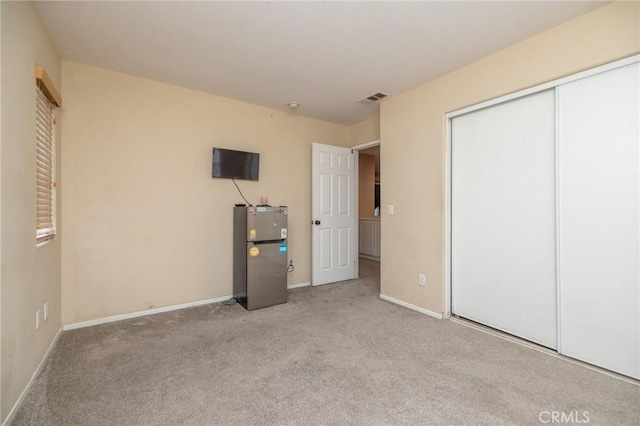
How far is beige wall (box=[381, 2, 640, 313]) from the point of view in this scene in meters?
2.02

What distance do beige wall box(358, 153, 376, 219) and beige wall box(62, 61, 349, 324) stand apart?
3.59m

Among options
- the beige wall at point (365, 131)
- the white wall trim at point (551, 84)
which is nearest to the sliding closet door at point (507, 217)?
the white wall trim at point (551, 84)

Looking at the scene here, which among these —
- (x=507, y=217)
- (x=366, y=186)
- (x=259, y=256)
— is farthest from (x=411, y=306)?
(x=366, y=186)

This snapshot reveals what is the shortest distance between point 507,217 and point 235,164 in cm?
306

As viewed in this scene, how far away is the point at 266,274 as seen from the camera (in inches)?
134

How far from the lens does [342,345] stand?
2404mm

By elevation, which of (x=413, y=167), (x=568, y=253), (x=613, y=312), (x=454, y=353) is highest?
(x=413, y=167)

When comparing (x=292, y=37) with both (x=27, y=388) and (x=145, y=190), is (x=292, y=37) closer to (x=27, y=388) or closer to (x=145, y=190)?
(x=145, y=190)

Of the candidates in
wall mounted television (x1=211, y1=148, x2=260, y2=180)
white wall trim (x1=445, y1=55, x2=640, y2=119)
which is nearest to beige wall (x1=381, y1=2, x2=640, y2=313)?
white wall trim (x1=445, y1=55, x2=640, y2=119)

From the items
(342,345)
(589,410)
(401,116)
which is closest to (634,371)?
(589,410)

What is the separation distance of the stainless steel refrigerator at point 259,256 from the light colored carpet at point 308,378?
0.51 m

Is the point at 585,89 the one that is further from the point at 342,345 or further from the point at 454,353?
the point at 342,345

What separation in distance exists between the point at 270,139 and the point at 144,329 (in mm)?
2726

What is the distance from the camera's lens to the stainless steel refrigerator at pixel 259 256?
3.30 meters
